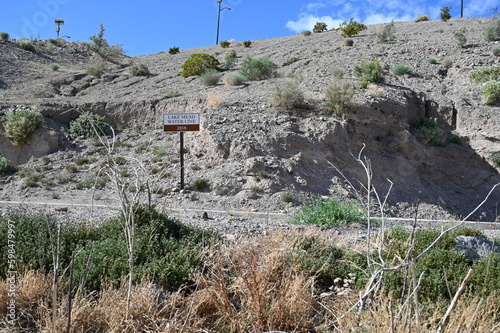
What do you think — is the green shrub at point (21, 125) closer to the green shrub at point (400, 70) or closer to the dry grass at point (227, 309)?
the dry grass at point (227, 309)

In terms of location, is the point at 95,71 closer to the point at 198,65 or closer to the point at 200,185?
the point at 198,65

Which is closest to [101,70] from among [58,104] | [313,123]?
[58,104]

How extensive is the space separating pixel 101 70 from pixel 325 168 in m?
19.8

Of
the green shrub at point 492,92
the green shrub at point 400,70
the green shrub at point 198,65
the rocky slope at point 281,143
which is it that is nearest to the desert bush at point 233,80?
the rocky slope at point 281,143

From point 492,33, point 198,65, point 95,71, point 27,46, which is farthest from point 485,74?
point 27,46

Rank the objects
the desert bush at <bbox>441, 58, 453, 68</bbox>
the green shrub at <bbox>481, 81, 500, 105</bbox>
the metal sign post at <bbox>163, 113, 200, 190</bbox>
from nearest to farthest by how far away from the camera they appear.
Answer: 1. the metal sign post at <bbox>163, 113, 200, 190</bbox>
2. the green shrub at <bbox>481, 81, 500, 105</bbox>
3. the desert bush at <bbox>441, 58, 453, 68</bbox>

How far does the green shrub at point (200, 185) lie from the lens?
13.9 m

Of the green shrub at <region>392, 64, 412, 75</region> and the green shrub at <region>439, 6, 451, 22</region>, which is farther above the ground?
the green shrub at <region>439, 6, 451, 22</region>

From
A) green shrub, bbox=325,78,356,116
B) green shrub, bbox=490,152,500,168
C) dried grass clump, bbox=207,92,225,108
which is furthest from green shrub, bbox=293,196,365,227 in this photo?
green shrub, bbox=490,152,500,168

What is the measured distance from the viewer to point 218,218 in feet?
32.1

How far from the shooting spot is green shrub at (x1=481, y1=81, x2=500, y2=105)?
19516 millimetres

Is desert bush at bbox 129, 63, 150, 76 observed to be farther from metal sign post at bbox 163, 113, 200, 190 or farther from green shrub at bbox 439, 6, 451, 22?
green shrub at bbox 439, 6, 451, 22

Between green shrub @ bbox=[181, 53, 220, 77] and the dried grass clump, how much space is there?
7.77 metres

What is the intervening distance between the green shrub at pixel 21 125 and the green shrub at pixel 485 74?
2103 centimetres
